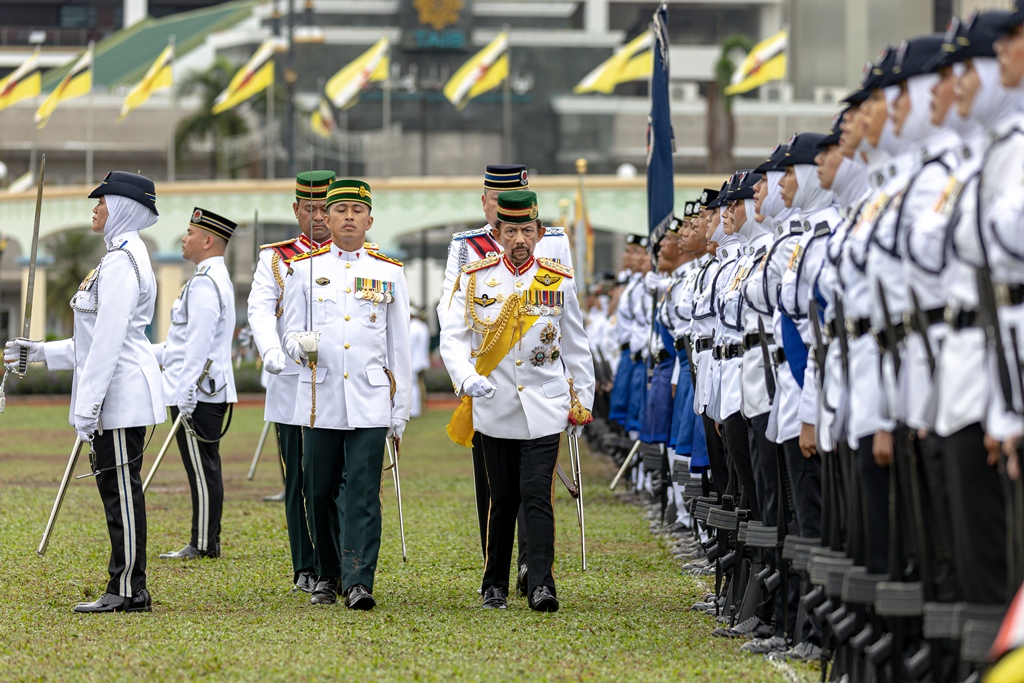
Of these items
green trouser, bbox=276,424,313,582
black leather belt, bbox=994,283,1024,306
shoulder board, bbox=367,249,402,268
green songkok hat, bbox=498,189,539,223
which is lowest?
green trouser, bbox=276,424,313,582

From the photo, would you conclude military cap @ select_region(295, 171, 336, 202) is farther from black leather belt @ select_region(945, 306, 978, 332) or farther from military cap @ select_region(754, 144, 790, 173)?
black leather belt @ select_region(945, 306, 978, 332)

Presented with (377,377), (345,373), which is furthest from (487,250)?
(345,373)

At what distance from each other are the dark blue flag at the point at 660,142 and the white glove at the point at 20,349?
5882 mm

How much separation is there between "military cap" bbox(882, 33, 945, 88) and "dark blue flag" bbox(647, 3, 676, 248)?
7075mm

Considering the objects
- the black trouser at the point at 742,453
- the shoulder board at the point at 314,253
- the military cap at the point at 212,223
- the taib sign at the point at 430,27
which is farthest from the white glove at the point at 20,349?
the taib sign at the point at 430,27

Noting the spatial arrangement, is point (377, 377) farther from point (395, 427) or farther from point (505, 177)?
point (505, 177)

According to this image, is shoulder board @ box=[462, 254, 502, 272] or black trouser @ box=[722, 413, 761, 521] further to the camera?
shoulder board @ box=[462, 254, 502, 272]

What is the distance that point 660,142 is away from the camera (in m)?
13.1

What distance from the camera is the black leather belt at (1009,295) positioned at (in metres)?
4.72

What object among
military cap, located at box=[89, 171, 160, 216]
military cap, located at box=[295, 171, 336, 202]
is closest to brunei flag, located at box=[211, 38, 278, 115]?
military cap, located at box=[295, 171, 336, 202]

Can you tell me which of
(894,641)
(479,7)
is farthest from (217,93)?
(894,641)

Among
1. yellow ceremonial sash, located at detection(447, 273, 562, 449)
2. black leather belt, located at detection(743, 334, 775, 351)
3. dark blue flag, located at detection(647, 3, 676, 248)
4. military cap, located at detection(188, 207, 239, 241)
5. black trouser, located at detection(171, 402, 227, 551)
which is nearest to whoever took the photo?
black leather belt, located at detection(743, 334, 775, 351)

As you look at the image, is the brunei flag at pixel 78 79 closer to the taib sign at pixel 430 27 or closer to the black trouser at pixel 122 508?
the taib sign at pixel 430 27

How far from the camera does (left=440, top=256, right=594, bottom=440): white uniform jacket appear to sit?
26.8ft
